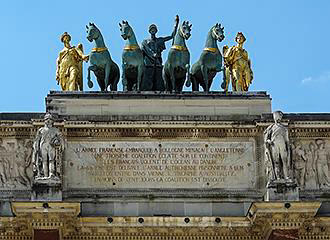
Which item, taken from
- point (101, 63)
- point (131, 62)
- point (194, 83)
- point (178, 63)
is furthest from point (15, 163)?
point (194, 83)

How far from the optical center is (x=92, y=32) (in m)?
28.0

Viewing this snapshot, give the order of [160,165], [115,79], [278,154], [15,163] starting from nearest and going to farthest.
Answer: [278,154]
[15,163]
[160,165]
[115,79]

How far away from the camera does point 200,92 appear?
27203mm

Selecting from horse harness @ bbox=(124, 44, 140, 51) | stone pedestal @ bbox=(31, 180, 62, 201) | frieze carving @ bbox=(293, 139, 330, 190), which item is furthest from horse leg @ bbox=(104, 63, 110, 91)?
frieze carving @ bbox=(293, 139, 330, 190)

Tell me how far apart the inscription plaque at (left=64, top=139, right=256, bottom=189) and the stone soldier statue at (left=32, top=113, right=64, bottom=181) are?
84 cm

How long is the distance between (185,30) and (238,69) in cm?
173

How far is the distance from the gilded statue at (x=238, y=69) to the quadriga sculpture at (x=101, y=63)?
2891 mm

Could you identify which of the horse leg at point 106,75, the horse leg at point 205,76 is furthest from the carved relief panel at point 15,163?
the horse leg at point 205,76

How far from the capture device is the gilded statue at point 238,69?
91.9ft

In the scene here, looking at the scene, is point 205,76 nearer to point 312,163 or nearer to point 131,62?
point 131,62

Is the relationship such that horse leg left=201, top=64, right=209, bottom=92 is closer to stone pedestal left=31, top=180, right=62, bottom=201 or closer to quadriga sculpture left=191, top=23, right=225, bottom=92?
quadriga sculpture left=191, top=23, right=225, bottom=92

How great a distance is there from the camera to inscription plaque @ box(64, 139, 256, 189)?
85.0 ft

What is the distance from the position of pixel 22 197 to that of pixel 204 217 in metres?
4.38

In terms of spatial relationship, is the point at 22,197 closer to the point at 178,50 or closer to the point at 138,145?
the point at 138,145
